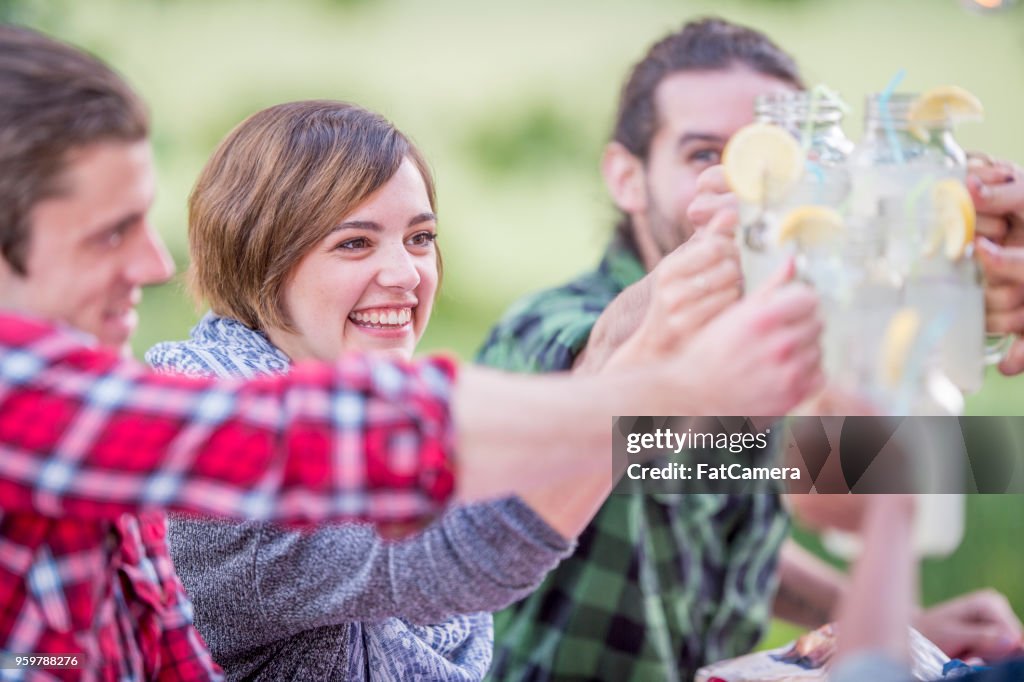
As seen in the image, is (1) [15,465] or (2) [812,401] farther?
(2) [812,401]

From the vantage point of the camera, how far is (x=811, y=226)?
80cm

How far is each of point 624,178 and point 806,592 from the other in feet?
3.14

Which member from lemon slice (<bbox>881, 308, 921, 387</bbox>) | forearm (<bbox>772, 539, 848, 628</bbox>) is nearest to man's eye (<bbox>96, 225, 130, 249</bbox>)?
lemon slice (<bbox>881, 308, 921, 387</bbox>)

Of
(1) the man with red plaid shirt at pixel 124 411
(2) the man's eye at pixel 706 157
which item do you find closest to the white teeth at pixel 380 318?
(1) the man with red plaid shirt at pixel 124 411

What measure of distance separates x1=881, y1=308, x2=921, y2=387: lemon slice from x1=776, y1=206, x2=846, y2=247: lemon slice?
0.26 ft

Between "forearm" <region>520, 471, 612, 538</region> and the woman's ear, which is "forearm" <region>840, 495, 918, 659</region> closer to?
"forearm" <region>520, 471, 612, 538</region>

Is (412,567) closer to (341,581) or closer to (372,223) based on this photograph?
(341,581)

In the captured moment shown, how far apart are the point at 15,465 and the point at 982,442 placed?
796mm

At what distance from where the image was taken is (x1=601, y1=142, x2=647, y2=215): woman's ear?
2.30 m

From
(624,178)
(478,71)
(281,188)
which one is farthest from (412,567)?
(478,71)

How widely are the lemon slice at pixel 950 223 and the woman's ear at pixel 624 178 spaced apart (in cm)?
145

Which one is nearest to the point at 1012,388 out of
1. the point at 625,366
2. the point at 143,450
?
the point at 625,366

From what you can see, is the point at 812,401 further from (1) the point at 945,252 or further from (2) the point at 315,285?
(2) the point at 315,285

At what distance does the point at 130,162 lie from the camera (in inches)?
31.2
